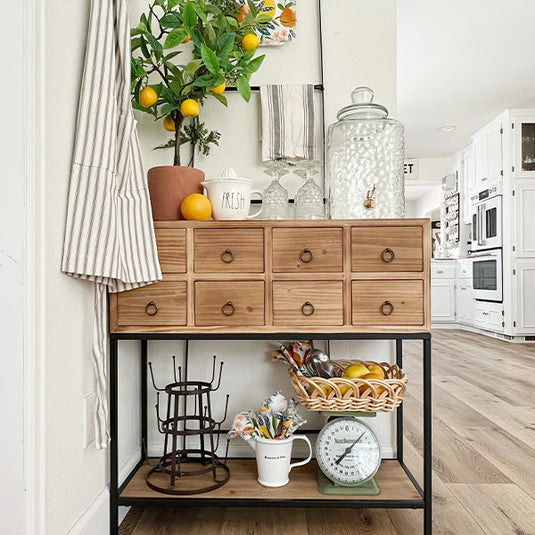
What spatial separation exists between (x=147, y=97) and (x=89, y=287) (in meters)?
0.62

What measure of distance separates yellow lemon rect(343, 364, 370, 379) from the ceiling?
3.07m

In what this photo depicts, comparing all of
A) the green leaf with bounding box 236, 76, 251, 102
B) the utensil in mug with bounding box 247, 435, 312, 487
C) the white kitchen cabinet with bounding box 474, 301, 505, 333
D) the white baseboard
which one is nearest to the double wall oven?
the white kitchen cabinet with bounding box 474, 301, 505, 333

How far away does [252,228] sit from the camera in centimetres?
147

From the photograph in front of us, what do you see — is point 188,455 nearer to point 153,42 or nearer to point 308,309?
point 308,309

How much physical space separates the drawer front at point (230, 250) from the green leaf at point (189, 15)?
605mm

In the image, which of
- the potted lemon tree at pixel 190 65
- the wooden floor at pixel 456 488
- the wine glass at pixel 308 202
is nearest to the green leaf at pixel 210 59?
the potted lemon tree at pixel 190 65

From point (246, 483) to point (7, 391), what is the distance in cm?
84

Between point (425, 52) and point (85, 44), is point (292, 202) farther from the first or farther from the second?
point (425, 52)

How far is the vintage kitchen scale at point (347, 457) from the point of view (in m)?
1.51

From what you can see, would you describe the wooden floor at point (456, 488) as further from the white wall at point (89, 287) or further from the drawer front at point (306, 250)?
the drawer front at point (306, 250)

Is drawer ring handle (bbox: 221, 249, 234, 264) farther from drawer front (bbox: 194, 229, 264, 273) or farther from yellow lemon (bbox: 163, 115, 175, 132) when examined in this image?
yellow lemon (bbox: 163, 115, 175, 132)

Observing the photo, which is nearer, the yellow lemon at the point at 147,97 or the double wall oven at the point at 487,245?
the yellow lemon at the point at 147,97

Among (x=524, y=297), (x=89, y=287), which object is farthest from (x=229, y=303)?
(x=524, y=297)

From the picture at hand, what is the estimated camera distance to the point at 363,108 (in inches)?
66.2
